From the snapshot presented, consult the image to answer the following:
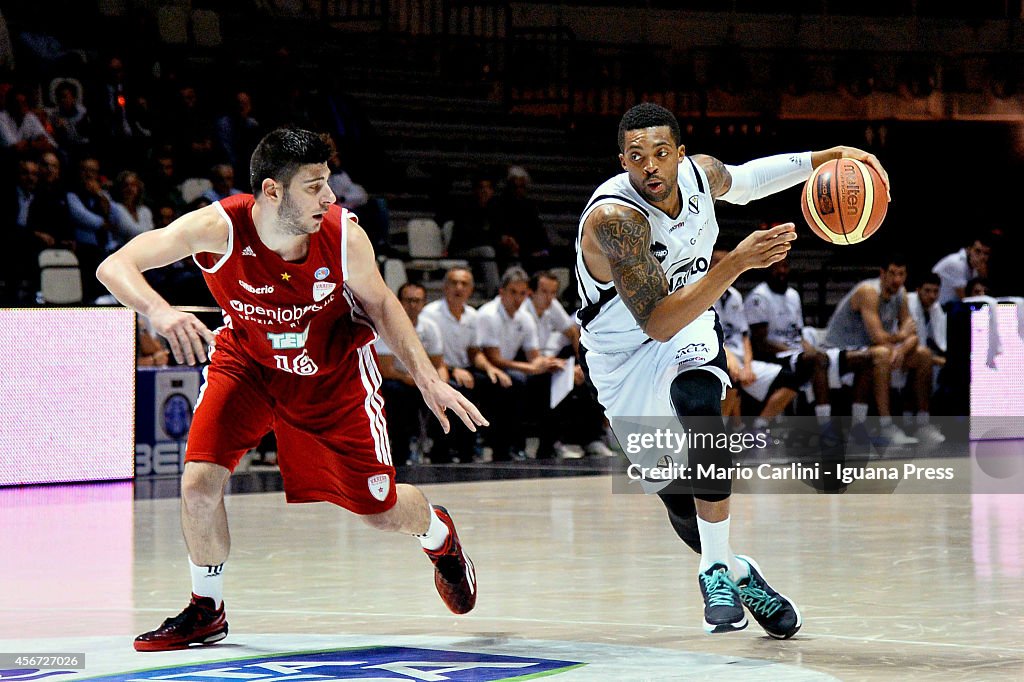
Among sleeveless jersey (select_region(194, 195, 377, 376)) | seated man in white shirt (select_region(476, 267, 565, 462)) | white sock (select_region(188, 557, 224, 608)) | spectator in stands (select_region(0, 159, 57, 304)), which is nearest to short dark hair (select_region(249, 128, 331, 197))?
sleeveless jersey (select_region(194, 195, 377, 376))

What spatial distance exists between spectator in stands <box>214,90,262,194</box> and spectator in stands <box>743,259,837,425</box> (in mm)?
5093

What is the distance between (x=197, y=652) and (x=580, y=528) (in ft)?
11.2

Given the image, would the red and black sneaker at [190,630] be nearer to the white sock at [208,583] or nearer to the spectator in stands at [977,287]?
the white sock at [208,583]

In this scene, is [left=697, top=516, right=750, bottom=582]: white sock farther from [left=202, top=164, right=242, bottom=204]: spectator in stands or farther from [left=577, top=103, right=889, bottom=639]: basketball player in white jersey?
[left=202, top=164, right=242, bottom=204]: spectator in stands

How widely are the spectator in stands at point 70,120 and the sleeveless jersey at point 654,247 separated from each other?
364 inches

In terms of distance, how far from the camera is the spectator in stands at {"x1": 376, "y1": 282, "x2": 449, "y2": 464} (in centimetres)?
1076

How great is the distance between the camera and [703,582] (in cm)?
494

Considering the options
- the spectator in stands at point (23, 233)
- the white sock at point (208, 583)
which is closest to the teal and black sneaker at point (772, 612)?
the white sock at point (208, 583)

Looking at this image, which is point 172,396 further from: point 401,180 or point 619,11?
point 619,11

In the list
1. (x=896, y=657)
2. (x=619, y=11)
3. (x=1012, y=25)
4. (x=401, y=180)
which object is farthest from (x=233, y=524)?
(x=1012, y=25)

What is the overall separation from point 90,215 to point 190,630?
775 cm

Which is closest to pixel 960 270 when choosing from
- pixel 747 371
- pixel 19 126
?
pixel 747 371

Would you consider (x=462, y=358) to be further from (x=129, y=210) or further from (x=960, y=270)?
(x=960, y=270)

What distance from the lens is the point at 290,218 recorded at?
181 inches
